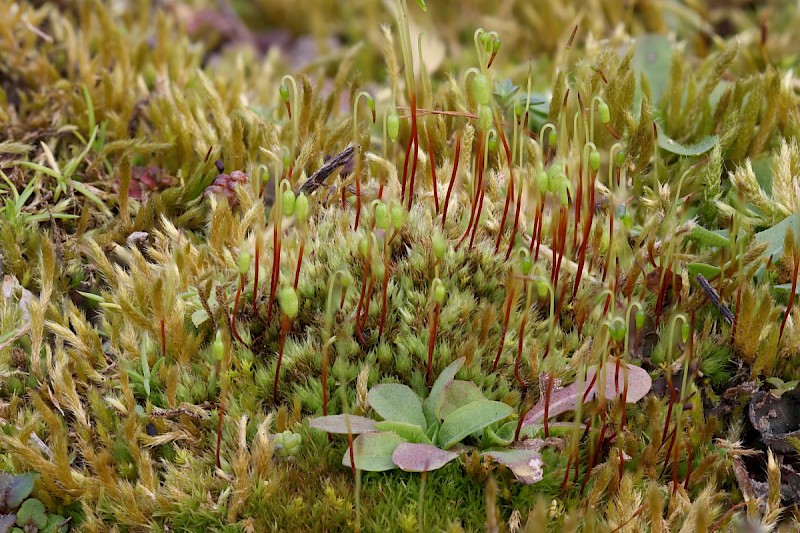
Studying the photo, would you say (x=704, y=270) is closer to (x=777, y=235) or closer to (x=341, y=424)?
Answer: (x=777, y=235)

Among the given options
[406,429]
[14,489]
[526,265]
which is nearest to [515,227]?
[526,265]

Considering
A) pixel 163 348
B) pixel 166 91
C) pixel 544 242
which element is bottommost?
pixel 163 348

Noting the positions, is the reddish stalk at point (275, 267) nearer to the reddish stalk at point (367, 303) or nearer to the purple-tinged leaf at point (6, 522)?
the reddish stalk at point (367, 303)

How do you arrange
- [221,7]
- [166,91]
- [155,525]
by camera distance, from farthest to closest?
1. [221,7]
2. [166,91]
3. [155,525]

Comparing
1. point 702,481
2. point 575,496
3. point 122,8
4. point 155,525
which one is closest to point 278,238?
point 155,525

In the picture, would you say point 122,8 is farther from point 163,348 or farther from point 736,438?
point 736,438

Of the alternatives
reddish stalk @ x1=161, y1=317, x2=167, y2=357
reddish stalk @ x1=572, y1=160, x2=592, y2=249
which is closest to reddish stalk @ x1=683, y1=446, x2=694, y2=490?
reddish stalk @ x1=572, y1=160, x2=592, y2=249
